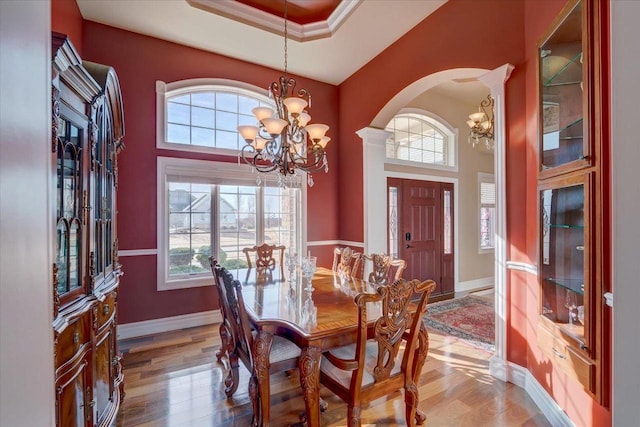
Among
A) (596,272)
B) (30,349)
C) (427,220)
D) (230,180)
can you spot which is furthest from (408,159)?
(30,349)

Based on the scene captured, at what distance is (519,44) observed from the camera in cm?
237

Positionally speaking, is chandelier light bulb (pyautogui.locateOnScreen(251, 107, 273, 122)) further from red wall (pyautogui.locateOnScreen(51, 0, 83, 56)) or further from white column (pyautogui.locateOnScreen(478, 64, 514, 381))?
white column (pyautogui.locateOnScreen(478, 64, 514, 381))

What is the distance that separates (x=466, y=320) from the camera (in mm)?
3846

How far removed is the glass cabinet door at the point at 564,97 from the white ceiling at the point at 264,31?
1536mm

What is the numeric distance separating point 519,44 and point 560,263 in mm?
1807

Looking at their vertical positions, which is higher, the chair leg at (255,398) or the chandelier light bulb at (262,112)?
the chandelier light bulb at (262,112)

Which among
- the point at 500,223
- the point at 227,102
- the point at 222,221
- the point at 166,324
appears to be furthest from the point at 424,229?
the point at 166,324

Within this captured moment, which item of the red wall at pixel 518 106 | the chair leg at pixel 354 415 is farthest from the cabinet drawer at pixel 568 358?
the chair leg at pixel 354 415

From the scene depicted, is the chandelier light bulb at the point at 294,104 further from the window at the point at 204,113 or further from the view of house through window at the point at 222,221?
the view of house through window at the point at 222,221

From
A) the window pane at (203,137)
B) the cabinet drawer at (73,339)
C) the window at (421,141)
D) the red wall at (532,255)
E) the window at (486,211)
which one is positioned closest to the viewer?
the cabinet drawer at (73,339)

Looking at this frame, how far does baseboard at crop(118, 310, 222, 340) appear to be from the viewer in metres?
3.32

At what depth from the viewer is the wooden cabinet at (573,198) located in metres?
Answer: 1.47

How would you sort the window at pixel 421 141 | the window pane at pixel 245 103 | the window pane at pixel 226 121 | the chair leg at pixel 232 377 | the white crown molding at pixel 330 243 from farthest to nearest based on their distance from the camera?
the window at pixel 421 141 → the white crown molding at pixel 330 243 → the window pane at pixel 245 103 → the window pane at pixel 226 121 → the chair leg at pixel 232 377

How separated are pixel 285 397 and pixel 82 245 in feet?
5.87
